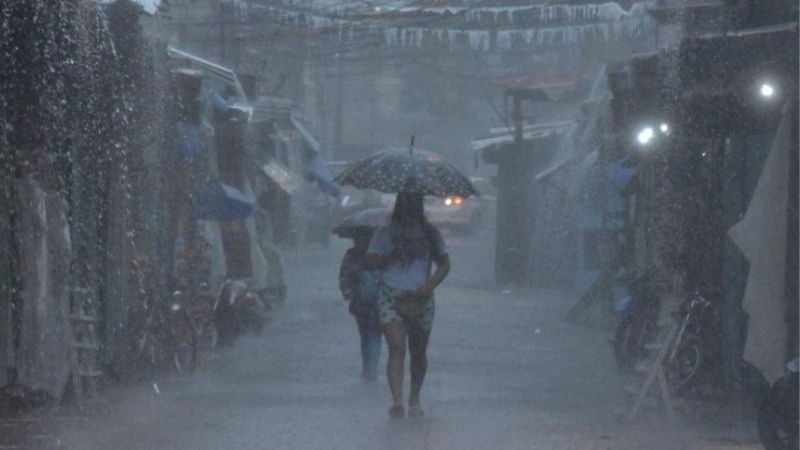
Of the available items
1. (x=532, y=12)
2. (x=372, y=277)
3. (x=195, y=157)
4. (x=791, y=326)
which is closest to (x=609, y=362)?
(x=372, y=277)

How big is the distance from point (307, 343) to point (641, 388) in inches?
289

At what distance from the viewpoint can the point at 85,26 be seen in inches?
442

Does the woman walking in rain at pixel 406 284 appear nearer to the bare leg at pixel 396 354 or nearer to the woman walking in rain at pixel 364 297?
the bare leg at pixel 396 354

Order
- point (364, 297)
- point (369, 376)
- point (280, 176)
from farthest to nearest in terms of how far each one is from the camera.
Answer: point (280, 176), point (369, 376), point (364, 297)

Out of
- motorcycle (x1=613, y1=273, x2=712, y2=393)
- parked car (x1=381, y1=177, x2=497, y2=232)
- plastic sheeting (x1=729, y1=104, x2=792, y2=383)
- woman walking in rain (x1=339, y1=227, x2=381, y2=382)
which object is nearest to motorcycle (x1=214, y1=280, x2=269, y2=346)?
woman walking in rain (x1=339, y1=227, x2=381, y2=382)

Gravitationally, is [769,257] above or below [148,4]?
below

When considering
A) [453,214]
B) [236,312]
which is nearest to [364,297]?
[236,312]

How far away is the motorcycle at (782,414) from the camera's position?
8.25 meters

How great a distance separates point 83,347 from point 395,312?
8.75 feet

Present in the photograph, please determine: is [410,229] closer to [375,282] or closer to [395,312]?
[395,312]

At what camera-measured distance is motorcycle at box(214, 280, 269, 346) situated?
17.0 meters

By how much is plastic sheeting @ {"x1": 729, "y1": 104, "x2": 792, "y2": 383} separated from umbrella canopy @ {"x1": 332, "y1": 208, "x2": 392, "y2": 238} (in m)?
4.29

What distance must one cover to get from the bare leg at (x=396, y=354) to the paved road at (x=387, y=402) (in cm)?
28

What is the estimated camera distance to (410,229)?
10.6 m
